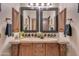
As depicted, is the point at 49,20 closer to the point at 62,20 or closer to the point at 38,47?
the point at 62,20

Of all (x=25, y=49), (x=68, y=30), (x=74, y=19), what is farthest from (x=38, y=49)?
(x=74, y=19)

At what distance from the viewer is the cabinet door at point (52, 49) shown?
5.21 feet

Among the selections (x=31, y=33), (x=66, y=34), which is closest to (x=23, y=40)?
(x=31, y=33)

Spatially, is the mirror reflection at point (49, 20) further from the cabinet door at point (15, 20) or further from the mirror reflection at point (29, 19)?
the cabinet door at point (15, 20)

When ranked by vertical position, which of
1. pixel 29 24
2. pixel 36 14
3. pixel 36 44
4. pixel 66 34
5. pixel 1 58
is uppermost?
pixel 36 14

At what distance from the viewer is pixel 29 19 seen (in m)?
1.60

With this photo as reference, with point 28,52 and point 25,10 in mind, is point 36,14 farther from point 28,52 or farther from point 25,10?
point 28,52

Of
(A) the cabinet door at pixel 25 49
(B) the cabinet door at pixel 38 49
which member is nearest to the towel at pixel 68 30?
(B) the cabinet door at pixel 38 49

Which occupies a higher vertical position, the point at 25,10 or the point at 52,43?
the point at 25,10

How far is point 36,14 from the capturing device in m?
1.59

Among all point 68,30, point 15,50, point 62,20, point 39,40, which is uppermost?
point 62,20

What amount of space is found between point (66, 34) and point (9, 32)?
2.09 feet

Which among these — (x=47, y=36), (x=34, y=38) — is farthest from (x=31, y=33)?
(x=47, y=36)

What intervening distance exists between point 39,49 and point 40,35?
158 millimetres
